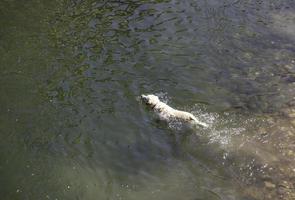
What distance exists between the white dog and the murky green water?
0.25 meters

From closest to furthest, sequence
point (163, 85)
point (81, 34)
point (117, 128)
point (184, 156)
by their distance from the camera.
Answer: point (184, 156) < point (117, 128) < point (163, 85) < point (81, 34)

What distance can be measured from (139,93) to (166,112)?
142 cm

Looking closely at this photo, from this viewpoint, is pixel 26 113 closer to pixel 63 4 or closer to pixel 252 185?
pixel 252 185

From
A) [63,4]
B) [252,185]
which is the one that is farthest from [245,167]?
[63,4]

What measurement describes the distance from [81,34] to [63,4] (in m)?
2.78

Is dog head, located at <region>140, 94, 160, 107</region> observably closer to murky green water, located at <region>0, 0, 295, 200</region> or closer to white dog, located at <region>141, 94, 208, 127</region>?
white dog, located at <region>141, 94, 208, 127</region>

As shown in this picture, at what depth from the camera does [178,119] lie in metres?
10.4

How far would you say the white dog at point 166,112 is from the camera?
1027cm

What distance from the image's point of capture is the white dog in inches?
404

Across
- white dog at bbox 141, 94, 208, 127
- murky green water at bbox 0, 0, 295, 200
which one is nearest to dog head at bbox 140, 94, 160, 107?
white dog at bbox 141, 94, 208, 127

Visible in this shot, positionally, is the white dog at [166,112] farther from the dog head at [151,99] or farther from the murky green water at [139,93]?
the murky green water at [139,93]

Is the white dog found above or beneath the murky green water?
above

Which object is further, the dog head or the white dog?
the dog head

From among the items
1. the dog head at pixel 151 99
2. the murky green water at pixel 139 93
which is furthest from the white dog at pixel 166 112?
the murky green water at pixel 139 93
